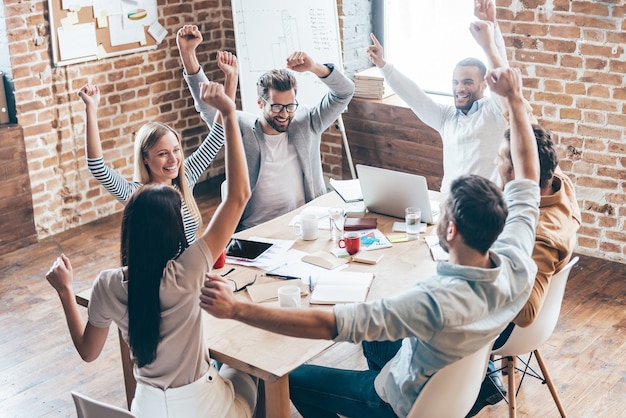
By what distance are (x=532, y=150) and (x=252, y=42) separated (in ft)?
10.2

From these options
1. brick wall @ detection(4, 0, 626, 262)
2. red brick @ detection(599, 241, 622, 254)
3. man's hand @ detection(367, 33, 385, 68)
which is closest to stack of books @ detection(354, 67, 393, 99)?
brick wall @ detection(4, 0, 626, 262)

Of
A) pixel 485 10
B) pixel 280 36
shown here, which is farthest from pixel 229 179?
pixel 280 36

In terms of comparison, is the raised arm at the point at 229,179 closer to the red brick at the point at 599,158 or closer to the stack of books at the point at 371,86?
the red brick at the point at 599,158

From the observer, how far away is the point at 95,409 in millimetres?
2240

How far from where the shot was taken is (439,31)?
5723 millimetres

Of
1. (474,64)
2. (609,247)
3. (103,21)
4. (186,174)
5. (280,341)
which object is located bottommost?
(609,247)

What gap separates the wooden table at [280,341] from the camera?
256 centimetres

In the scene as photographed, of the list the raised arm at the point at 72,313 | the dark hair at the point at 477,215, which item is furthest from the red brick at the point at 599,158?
the raised arm at the point at 72,313

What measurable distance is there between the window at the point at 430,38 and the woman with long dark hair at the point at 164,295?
343 centimetres

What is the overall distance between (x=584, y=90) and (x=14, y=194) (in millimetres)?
3648

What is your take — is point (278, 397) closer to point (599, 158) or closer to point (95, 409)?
point (95, 409)

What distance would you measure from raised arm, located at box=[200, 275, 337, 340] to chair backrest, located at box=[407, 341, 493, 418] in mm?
446

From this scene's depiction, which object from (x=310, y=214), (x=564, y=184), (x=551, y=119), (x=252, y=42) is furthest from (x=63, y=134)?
(x=564, y=184)

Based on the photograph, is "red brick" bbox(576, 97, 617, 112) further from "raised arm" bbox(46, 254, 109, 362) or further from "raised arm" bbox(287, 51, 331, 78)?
"raised arm" bbox(46, 254, 109, 362)
